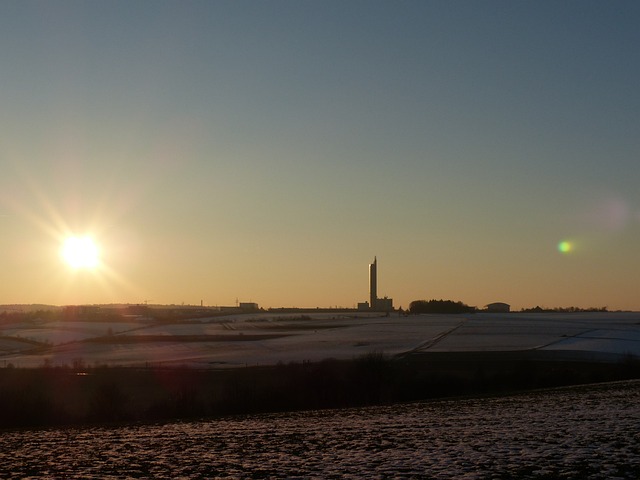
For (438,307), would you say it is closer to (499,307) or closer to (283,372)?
(499,307)

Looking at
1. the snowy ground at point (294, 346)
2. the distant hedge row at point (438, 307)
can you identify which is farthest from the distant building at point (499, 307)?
the snowy ground at point (294, 346)

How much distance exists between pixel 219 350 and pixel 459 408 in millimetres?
45547

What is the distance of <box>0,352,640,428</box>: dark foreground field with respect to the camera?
3631 centimetres

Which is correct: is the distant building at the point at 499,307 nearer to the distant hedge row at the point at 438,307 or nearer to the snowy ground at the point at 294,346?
the distant hedge row at the point at 438,307

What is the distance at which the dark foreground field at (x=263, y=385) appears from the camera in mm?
36312

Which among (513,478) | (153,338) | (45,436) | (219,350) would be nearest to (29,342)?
(153,338)

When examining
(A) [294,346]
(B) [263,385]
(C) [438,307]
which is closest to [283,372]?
(B) [263,385]

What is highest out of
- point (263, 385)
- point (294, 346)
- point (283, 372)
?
point (294, 346)

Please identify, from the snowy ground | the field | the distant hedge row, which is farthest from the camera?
the distant hedge row

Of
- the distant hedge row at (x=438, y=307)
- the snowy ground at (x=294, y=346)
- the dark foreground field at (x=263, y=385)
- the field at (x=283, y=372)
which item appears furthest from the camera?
the distant hedge row at (x=438, y=307)

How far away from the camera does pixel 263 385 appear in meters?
42.8

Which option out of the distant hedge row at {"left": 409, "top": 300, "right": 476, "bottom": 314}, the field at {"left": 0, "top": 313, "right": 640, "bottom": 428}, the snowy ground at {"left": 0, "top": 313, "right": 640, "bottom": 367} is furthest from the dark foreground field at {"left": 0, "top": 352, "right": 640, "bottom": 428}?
the distant hedge row at {"left": 409, "top": 300, "right": 476, "bottom": 314}

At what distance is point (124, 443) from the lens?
19.6 meters

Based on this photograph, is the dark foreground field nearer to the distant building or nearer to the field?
the field
